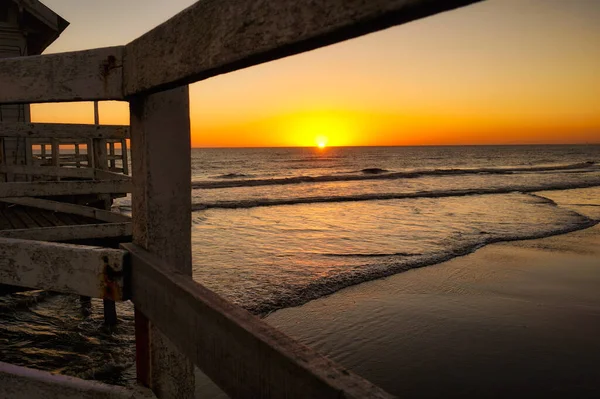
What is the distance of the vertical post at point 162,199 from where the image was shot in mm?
1552

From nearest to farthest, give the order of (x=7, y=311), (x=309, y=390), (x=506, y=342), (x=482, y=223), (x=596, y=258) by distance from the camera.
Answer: (x=309, y=390) < (x=506, y=342) < (x=7, y=311) < (x=596, y=258) < (x=482, y=223)

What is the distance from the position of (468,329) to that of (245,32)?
460cm

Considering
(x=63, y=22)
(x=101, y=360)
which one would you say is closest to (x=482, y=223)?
(x=101, y=360)

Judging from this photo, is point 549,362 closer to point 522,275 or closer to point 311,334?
point 311,334

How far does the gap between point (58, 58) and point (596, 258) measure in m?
9.16

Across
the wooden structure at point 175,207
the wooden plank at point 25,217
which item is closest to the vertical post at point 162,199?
the wooden structure at point 175,207

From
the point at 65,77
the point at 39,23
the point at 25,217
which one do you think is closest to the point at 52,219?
the point at 25,217

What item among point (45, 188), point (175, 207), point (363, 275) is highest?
point (175, 207)

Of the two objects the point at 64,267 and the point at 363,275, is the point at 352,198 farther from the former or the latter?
the point at 64,267

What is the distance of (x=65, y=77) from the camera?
1.61 meters

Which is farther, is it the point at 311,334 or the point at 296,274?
the point at 296,274

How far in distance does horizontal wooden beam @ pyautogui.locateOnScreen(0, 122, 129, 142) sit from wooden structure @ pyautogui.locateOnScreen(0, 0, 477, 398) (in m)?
4.73

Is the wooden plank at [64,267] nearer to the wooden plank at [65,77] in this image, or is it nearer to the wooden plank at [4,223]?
the wooden plank at [65,77]

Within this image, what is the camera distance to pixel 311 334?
4699 mm
